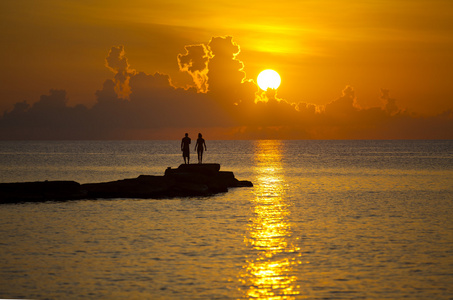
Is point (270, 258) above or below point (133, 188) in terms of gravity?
below

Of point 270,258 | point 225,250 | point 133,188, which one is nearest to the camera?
point 270,258

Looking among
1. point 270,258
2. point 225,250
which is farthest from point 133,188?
point 270,258

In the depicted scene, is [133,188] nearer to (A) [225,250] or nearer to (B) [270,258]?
(A) [225,250]

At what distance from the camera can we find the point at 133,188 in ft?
154

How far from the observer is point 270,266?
21.3 m

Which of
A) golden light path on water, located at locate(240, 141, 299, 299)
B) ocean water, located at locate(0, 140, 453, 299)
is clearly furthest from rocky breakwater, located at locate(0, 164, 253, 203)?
golden light path on water, located at locate(240, 141, 299, 299)

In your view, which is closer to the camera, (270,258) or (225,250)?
(270,258)

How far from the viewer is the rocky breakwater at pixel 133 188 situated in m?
42.9

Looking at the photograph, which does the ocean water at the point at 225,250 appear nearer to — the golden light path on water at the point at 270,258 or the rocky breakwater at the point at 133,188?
→ the golden light path on water at the point at 270,258

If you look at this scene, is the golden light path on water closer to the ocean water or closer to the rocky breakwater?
the ocean water

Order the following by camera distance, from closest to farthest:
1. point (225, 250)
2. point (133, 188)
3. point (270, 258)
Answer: point (270, 258) < point (225, 250) < point (133, 188)

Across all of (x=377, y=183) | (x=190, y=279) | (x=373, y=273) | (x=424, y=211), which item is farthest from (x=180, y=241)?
(x=377, y=183)

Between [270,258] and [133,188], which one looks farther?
[133,188]

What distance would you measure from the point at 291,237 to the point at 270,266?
21.6 feet
